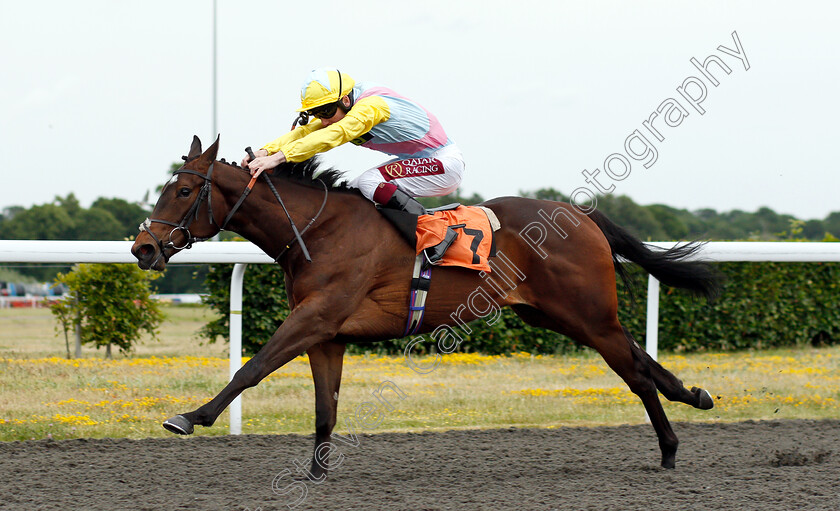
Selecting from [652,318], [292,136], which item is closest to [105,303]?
[292,136]

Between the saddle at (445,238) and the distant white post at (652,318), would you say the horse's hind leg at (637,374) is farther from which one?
the distant white post at (652,318)

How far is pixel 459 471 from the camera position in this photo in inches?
168

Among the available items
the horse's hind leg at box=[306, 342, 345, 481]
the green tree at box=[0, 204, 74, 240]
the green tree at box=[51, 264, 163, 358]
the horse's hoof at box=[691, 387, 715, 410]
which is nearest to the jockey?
the horse's hind leg at box=[306, 342, 345, 481]

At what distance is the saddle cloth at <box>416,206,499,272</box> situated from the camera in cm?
416

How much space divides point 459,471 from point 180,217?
1.91 meters

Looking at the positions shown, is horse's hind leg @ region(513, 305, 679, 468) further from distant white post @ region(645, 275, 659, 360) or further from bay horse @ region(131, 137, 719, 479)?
distant white post @ region(645, 275, 659, 360)

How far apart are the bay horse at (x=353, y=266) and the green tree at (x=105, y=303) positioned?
13.8 ft

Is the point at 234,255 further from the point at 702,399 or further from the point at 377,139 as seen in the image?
the point at 702,399

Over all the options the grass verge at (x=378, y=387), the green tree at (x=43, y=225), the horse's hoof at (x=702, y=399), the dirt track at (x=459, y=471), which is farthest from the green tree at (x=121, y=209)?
the horse's hoof at (x=702, y=399)

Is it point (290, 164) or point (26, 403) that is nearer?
point (290, 164)

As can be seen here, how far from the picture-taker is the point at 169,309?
930cm

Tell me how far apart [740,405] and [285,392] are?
353 centimetres

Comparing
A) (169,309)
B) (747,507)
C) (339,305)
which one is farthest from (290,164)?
(169,309)

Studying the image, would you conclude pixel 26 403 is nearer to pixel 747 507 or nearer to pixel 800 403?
pixel 747 507
